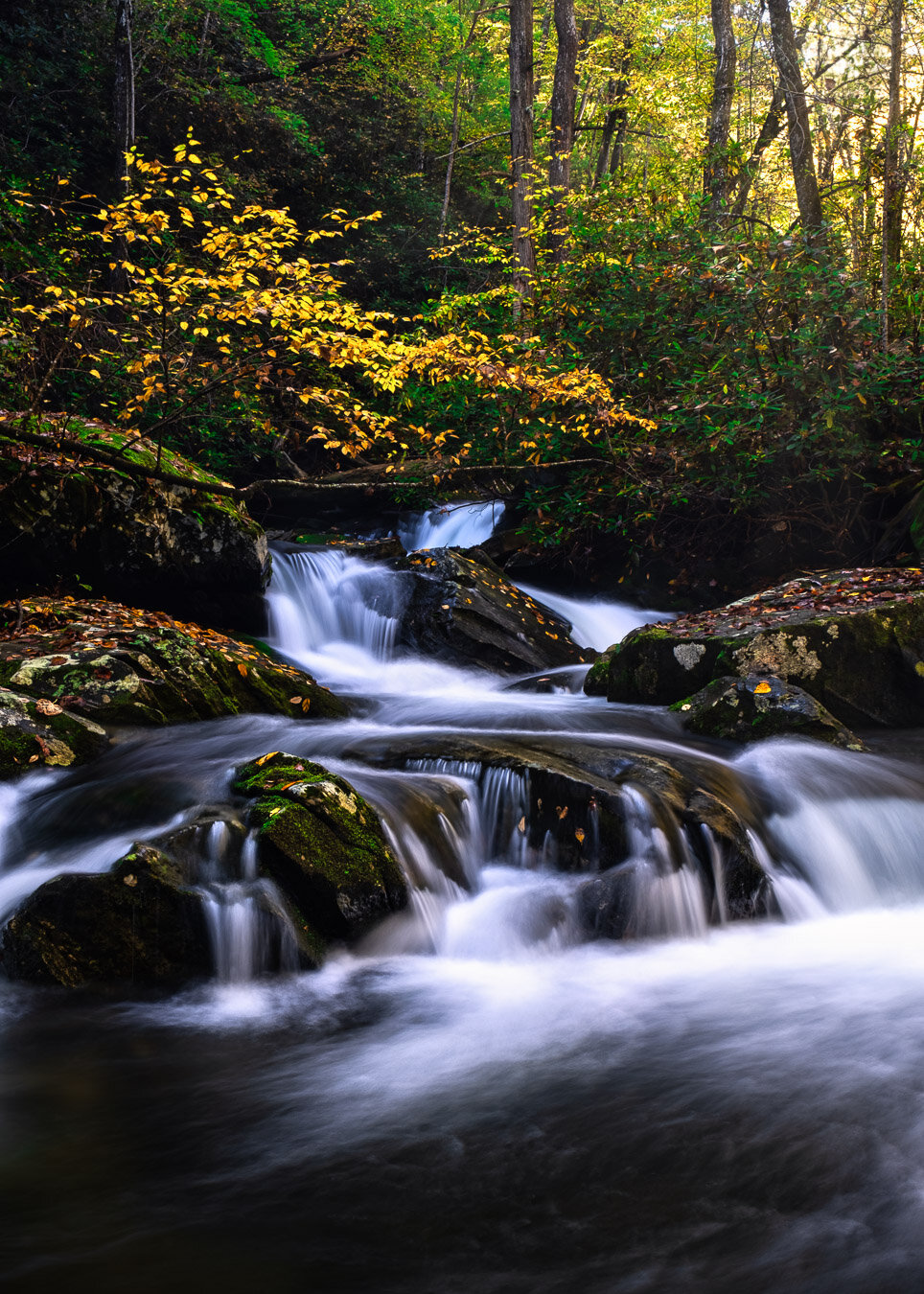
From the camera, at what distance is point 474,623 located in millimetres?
10148

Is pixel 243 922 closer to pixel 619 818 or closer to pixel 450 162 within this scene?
pixel 619 818

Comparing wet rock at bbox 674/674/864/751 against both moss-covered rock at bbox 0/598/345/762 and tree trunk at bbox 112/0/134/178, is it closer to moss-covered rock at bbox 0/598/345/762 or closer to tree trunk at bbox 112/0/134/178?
moss-covered rock at bbox 0/598/345/762

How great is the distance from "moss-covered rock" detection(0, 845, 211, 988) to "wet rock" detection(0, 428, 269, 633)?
4.54 meters

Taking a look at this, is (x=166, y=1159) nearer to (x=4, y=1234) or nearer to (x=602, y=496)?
(x=4, y=1234)

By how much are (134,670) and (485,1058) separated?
4267 millimetres

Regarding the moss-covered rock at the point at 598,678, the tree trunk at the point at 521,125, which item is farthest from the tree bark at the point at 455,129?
the moss-covered rock at the point at 598,678

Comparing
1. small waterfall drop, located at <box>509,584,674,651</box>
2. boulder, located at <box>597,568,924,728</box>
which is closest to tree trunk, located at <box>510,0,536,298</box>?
small waterfall drop, located at <box>509,584,674,651</box>

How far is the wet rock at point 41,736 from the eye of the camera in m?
5.67

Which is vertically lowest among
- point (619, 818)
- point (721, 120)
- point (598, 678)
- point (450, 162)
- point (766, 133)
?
point (619, 818)

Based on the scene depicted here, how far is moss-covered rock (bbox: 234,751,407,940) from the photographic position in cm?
448

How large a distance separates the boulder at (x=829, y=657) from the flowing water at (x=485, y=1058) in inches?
48.3

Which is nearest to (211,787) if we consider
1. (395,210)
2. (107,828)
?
(107,828)

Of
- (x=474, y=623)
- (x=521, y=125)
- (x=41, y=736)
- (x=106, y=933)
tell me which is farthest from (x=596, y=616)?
(x=521, y=125)

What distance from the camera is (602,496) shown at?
12172 mm
